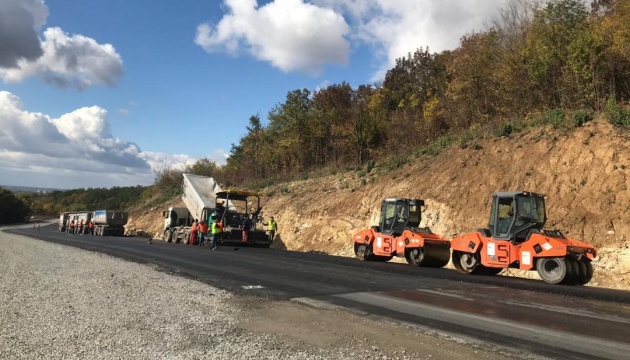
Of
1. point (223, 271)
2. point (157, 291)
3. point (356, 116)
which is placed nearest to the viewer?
point (157, 291)

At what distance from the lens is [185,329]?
6.93m

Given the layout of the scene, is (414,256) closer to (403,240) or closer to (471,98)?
(403,240)

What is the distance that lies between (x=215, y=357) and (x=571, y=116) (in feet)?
69.1

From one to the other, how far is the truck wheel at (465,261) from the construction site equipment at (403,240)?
3.96 ft

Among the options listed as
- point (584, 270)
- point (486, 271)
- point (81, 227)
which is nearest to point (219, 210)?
point (486, 271)

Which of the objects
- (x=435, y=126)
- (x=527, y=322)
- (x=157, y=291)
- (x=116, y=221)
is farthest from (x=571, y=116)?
(x=116, y=221)

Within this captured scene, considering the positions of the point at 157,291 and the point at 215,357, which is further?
the point at 157,291

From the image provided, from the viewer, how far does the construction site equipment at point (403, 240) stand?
16578mm

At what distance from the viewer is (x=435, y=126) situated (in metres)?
33.0

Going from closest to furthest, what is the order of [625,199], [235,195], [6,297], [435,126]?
[6,297] → [625,199] → [235,195] → [435,126]

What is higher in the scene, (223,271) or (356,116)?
(356,116)

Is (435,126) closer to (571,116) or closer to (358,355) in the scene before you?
(571,116)

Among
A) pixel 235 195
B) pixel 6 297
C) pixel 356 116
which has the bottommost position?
pixel 6 297

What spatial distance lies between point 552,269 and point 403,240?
18.3ft
